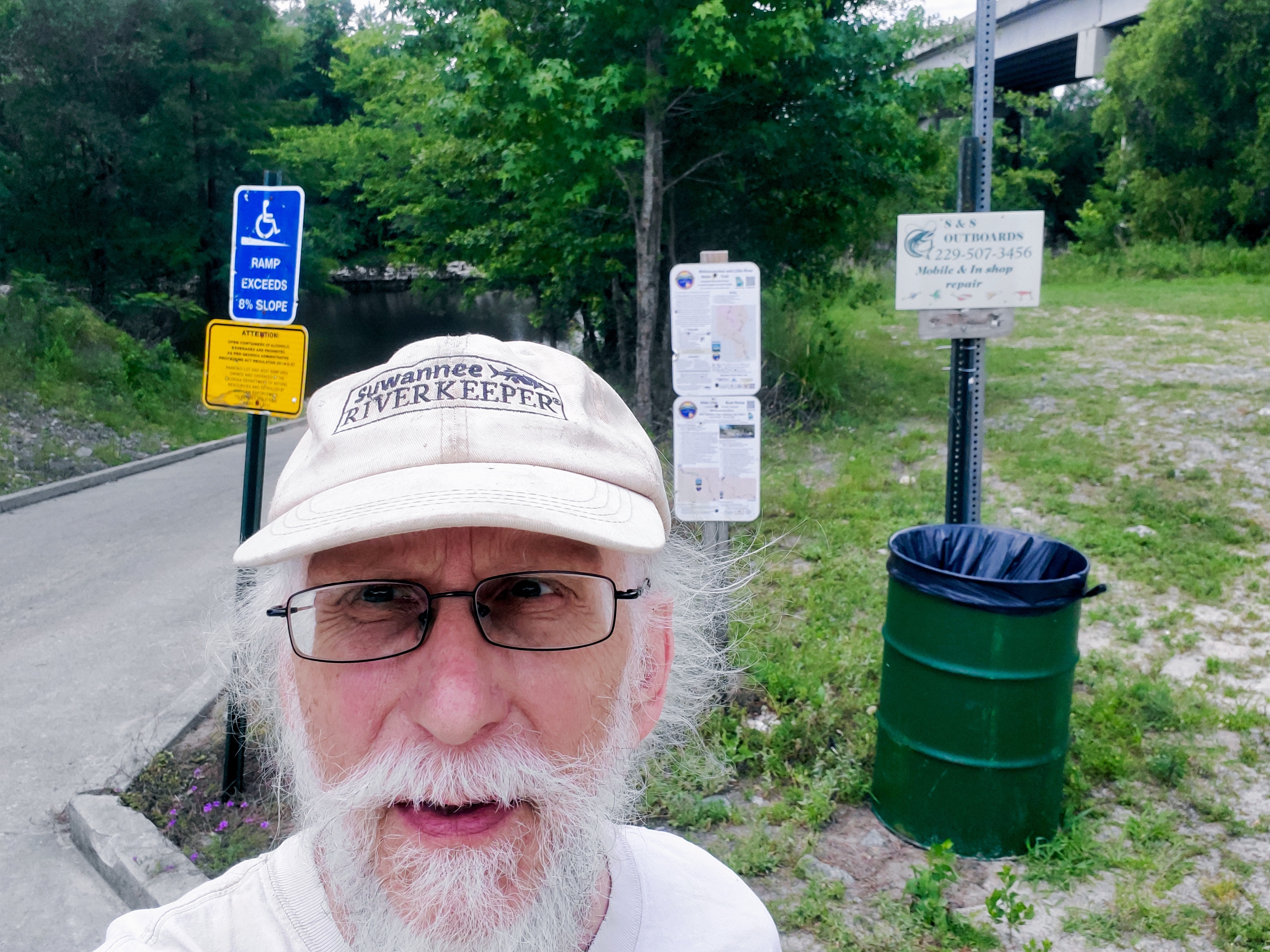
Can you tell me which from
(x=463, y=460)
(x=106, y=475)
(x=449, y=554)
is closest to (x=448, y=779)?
(x=449, y=554)

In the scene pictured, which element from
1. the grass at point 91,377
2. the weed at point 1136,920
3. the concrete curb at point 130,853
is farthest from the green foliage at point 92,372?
the weed at point 1136,920

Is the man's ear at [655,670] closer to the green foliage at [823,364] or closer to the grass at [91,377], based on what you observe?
the green foliage at [823,364]

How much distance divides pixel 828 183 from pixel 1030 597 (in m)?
9.09

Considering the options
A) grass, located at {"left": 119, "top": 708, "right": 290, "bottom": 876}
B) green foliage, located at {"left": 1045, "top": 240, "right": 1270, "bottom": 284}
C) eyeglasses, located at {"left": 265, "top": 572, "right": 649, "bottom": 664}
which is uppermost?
green foliage, located at {"left": 1045, "top": 240, "right": 1270, "bottom": 284}

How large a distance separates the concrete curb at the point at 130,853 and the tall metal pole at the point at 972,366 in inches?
130

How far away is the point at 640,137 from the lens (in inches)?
398

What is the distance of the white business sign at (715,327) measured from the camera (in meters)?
4.38

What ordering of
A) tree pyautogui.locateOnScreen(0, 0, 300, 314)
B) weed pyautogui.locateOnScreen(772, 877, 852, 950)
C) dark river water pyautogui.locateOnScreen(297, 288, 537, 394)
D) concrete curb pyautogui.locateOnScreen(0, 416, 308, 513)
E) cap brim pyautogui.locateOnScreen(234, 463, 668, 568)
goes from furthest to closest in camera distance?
dark river water pyautogui.locateOnScreen(297, 288, 537, 394) → tree pyautogui.locateOnScreen(0, 0, 300, 314) → concrete curb pyautogui.locateOnScreen(0, 416, 308, 513) → weed pyautogui.locateOnScreen(772, 877, 852, 950) → cap brim pyautogui.locateOnScreen(234, 463, 668, 568)

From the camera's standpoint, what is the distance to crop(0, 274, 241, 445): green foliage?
14.2 metres

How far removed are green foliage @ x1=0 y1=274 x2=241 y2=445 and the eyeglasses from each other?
14.3 meters

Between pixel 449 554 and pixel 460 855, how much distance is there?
0.37 meters

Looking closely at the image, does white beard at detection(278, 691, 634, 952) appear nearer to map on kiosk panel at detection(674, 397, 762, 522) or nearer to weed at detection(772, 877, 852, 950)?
weed at detection(772, 877, 852, 950)

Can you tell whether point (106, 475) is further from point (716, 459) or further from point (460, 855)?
point (460, 855)

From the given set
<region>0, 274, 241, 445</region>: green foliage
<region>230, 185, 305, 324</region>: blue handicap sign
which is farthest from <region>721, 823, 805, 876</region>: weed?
<region>0, 274, 241, 445</region>: green foliage
